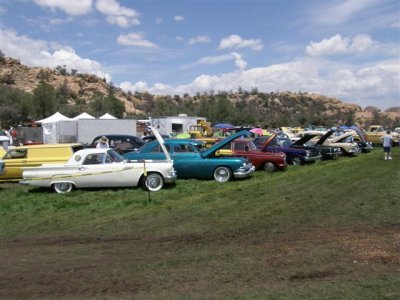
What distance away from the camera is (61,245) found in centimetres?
743

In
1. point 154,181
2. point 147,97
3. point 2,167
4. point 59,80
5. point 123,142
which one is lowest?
point 154,181

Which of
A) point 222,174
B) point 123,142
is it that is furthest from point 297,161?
point 123,142

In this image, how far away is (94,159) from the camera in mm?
13875

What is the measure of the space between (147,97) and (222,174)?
97.7 m

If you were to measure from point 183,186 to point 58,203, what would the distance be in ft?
13.5

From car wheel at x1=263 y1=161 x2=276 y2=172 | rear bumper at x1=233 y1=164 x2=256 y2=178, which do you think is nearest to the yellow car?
rear bumper at x1=233 y1=164 x2=256 y2=178

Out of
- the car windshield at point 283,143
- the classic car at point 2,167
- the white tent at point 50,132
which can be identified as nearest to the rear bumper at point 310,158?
the car windshield at point 283,143

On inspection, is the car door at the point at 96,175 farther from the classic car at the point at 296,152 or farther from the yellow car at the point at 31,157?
the classic car at the point at 296,152

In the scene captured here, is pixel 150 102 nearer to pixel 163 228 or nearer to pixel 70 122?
pixel 70 122

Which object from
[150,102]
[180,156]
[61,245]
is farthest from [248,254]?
[150,102]

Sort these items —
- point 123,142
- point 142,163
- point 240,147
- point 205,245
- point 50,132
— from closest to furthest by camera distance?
point 205,245 < point 142,163 < point 240,147 < point 123,142 < point 50,132

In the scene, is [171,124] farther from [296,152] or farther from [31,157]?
[31,157]

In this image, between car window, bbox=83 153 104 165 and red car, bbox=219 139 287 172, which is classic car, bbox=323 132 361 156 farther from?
car window, bbox=83 153 104 165

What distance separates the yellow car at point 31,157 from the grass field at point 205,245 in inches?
115
